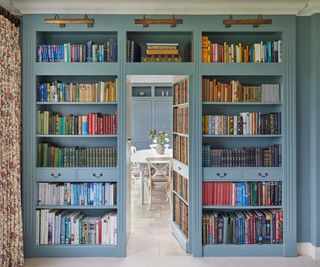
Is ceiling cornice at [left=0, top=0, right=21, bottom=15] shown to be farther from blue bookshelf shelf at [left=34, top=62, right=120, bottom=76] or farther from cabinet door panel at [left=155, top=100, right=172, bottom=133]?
cabinet door panel at [left=155, top=100, right=172, bottom=133]

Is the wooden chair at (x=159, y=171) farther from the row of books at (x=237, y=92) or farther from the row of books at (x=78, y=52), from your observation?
the row of books at (x=78, y=52)

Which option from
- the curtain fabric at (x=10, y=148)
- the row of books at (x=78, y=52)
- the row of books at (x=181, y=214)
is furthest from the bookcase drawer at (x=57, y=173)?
the row of books at (x=181, y=214)

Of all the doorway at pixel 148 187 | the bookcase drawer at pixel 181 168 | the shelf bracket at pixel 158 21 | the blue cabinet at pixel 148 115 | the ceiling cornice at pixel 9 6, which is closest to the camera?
the ceiling cornice at pixel 9 6

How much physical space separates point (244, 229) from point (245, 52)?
1936mm

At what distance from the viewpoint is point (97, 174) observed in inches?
134

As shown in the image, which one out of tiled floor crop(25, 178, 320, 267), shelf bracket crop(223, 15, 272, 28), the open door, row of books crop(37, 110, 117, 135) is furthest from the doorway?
shelf bracket crop(223, 15, 272, 28)

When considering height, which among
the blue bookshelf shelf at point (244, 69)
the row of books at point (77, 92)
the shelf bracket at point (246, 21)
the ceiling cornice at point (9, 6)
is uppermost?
the ceiling cornice at point (9, 6)

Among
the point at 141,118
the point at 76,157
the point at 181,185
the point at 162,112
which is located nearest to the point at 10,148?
the point at 76,157

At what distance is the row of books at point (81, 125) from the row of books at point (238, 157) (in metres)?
1.07

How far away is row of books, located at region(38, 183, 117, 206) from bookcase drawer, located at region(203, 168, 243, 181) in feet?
3.31

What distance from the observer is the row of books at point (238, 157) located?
345cm

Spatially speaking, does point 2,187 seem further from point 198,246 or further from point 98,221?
point 198,246

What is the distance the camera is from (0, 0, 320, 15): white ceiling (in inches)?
128

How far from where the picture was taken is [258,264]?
3217 millimetres
